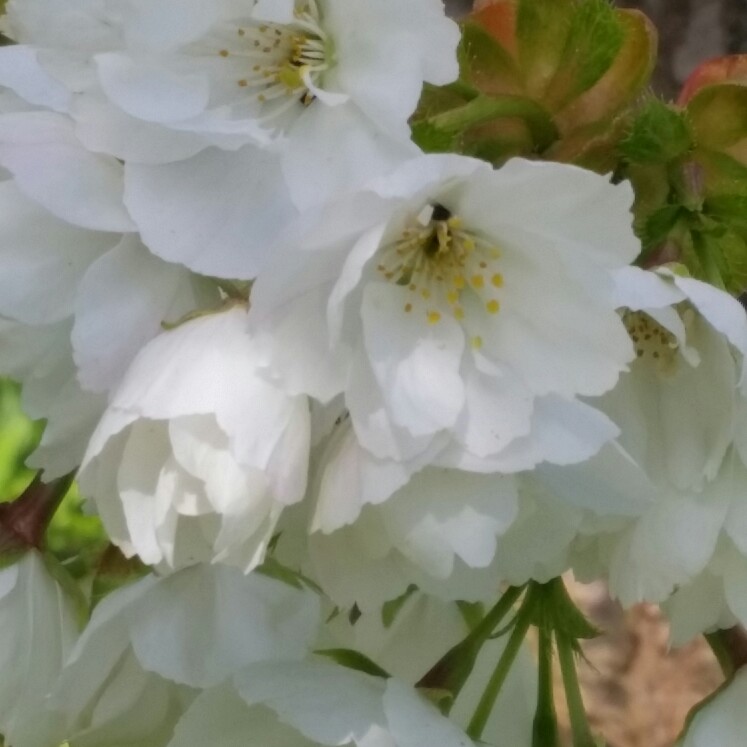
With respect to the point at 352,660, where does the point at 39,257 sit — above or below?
above

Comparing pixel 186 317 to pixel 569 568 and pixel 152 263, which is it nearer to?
pixel 152 263

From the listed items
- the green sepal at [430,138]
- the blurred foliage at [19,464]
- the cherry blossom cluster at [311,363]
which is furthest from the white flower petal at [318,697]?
the blurred foliage at [19,464]

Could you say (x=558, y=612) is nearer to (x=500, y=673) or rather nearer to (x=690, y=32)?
(x=500, y=673)

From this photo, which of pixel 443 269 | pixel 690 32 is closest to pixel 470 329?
pixel 443 269

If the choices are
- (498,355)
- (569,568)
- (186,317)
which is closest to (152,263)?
(186,317)

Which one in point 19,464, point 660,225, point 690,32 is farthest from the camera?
point 19,464

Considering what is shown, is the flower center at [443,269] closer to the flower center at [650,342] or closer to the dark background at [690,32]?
the flower center at [650,342]

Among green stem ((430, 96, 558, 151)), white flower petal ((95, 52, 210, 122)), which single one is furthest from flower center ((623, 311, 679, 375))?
white flower petal ((95, 52, 210, 122))
